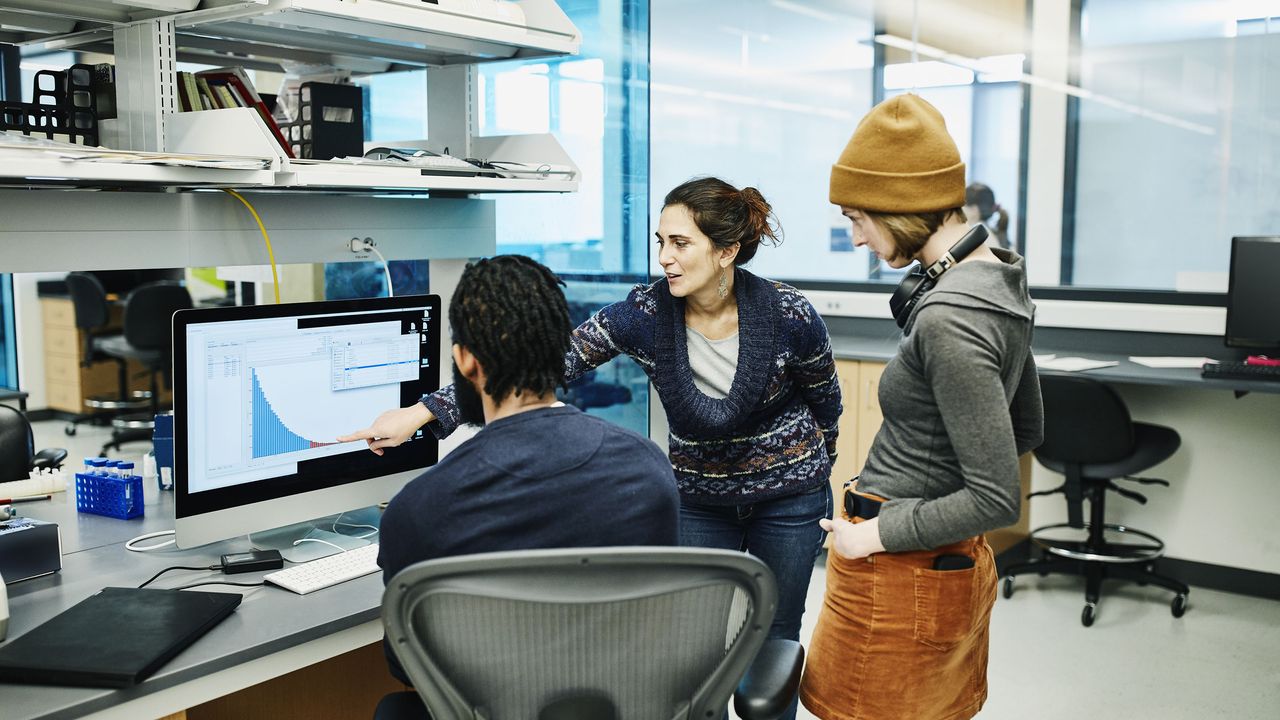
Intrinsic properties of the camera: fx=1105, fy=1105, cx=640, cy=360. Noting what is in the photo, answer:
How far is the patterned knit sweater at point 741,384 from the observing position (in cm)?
202

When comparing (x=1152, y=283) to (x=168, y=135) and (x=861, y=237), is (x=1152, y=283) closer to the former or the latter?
(x=861, y=237)

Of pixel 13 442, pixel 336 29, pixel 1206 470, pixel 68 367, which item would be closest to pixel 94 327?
pixel 68 367

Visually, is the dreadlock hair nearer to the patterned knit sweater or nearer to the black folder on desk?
the black folder on desk

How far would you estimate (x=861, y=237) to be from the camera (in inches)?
62.9

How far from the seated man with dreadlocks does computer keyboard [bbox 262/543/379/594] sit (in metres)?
0.37

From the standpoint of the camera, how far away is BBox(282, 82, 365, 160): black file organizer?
86.7 inches

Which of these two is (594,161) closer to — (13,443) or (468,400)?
(13,443)

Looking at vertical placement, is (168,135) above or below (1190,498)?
above

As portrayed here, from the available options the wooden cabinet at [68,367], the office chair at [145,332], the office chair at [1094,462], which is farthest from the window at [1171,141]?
the wooden cabinet at [68,367]

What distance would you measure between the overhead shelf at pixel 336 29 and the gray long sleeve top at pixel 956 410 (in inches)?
44.5

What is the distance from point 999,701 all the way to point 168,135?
2.46 meters

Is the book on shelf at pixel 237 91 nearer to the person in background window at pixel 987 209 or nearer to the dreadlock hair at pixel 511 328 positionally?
the dreadlock hair at pixel 511 328

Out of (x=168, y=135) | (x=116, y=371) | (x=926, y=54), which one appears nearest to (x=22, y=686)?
(x=168, y=135)

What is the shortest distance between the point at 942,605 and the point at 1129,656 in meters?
2.11
